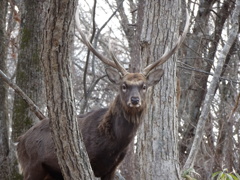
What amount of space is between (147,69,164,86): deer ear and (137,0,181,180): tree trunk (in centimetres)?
37

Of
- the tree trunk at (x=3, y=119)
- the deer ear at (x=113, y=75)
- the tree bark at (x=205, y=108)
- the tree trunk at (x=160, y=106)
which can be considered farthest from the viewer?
the tree trunk at (x=3, y=119)

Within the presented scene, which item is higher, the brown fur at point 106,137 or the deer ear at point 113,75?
the deer ear at point 113,75

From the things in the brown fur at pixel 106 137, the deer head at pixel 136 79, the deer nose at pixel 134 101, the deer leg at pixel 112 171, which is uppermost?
the deer head at pixel 136 79

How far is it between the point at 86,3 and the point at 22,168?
10.7 m

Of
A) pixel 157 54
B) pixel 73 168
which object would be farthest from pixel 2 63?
pixel 73 168

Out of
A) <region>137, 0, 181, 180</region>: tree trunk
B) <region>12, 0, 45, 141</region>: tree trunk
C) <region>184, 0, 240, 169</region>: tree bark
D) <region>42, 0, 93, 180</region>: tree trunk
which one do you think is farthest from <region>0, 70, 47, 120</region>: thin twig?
<region>42, 0, 93, 180</region>: tree trunk

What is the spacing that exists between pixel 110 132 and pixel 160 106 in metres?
0.92

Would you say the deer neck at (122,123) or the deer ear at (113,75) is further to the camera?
the deer ear at (113,75)

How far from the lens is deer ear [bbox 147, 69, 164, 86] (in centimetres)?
813

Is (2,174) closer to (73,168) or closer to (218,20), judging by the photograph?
(73,168)

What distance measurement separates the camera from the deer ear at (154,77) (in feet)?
26.7

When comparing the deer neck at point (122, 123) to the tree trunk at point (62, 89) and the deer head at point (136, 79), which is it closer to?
the deer head at point (136, 79)

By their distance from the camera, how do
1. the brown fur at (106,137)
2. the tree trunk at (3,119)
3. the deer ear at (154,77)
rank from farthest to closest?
the tree trunk at (3,119)
the deer ear at (154,77)
the brown fur at (106,137)

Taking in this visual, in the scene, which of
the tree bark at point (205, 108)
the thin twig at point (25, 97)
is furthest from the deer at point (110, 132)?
the tree bark at point (205, 108)
